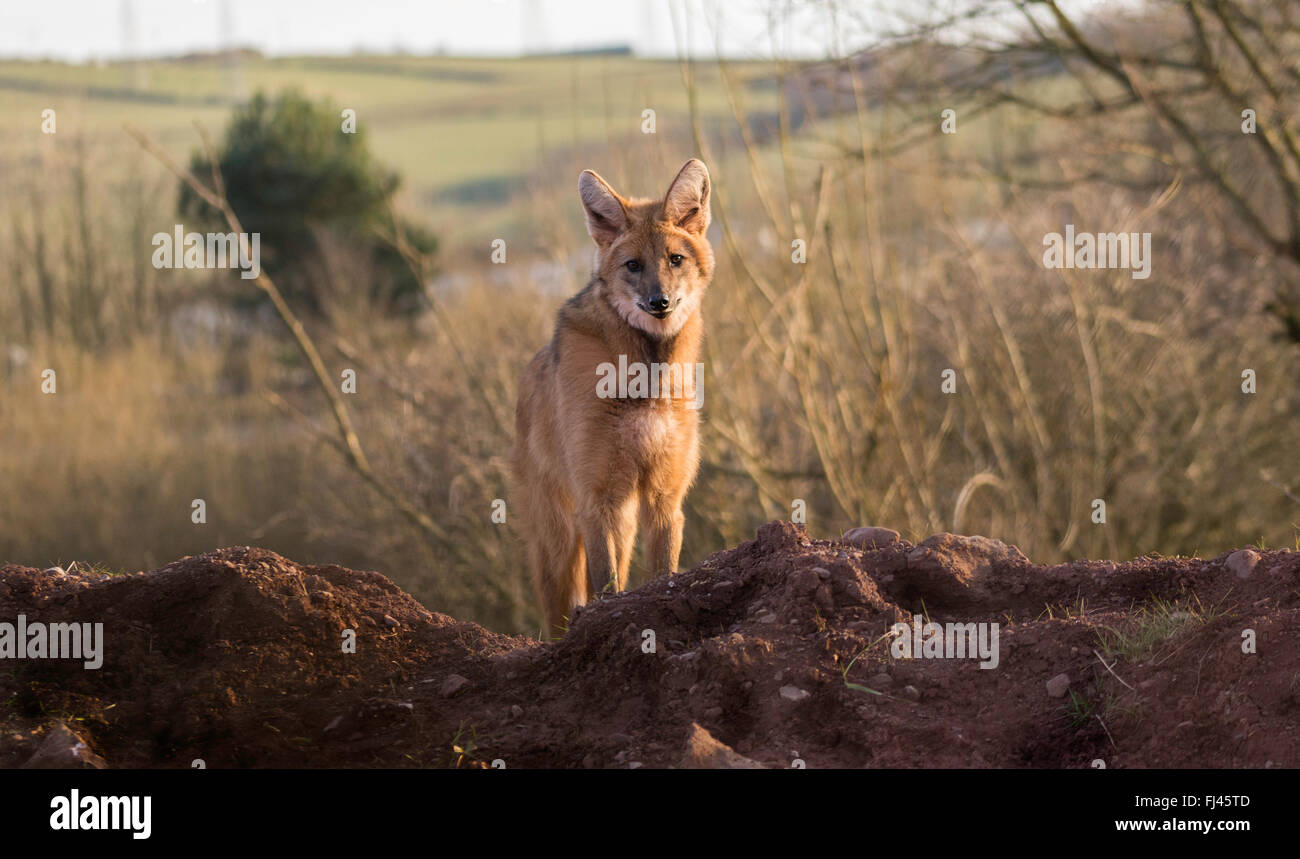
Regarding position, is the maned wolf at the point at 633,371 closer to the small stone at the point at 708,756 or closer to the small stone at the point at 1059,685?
the small stone at the point at 708,756

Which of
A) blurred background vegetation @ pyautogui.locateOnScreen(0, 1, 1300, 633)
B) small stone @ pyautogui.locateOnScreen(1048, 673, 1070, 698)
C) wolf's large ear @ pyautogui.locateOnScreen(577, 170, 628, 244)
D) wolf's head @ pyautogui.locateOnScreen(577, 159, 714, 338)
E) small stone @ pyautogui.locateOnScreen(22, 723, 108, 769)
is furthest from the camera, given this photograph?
blurred background vegetation @ pyautogui.locateOnScreen(0, 1, 1300, 633)

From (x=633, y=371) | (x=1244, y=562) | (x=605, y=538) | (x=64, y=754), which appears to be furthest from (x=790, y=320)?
(x=64, y=754)

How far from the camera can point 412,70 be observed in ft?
207

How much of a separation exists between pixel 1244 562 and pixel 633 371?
318 centimetres

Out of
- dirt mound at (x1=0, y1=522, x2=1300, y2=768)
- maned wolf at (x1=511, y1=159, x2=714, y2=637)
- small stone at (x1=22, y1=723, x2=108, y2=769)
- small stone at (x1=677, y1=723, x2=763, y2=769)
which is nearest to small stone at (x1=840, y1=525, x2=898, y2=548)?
dirt mound at (x1=0, y1=522, x2=1300, y2=768)

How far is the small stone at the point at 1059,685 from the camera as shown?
3836mm

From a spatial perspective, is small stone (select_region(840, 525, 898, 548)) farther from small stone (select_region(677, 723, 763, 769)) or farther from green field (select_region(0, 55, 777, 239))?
green field (select_region(0, 55, 777, 239))

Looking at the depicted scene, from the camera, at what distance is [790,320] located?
11.8 meters

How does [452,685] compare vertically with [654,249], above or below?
below

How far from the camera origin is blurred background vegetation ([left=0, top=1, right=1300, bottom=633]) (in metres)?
12.0

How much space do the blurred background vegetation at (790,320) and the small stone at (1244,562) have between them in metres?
2.02

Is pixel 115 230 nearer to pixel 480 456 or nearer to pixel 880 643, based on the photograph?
pixel 480 456

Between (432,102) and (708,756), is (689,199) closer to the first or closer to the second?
(708,756)

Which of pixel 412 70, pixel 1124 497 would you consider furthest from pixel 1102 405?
pixel 412 70
